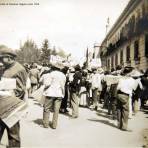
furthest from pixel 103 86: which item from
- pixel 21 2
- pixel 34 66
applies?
pixel 21 2

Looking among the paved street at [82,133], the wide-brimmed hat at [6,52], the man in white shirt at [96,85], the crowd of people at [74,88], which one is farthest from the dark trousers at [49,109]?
the man in white shirt at [96,85]

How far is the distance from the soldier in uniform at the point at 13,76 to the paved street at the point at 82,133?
0.95m

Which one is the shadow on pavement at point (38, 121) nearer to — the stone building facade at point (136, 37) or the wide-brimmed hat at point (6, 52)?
the wide-brimmed hat at point (6, 52)

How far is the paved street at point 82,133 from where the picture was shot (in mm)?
7269

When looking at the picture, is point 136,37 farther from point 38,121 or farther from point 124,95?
point 124,95

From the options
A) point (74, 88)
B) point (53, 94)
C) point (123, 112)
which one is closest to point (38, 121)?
point (53, 94)

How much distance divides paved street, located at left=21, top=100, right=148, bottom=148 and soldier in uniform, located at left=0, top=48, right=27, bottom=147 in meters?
0.95

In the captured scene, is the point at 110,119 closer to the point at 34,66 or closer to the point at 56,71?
the point at 56,71

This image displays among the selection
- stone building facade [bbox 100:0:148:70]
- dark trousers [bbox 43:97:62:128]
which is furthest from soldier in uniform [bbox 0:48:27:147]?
stone building facade [bbox 100:0:148:70]

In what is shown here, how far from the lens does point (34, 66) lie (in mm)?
16812

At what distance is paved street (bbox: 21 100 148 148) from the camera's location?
286 inches

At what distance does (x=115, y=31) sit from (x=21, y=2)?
80.9ft

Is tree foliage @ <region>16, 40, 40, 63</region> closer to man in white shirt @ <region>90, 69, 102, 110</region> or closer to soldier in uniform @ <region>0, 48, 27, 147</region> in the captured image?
man in white shirt @ <region>90, 69, 102, 110</region>

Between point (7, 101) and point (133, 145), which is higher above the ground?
point (7, 101)
